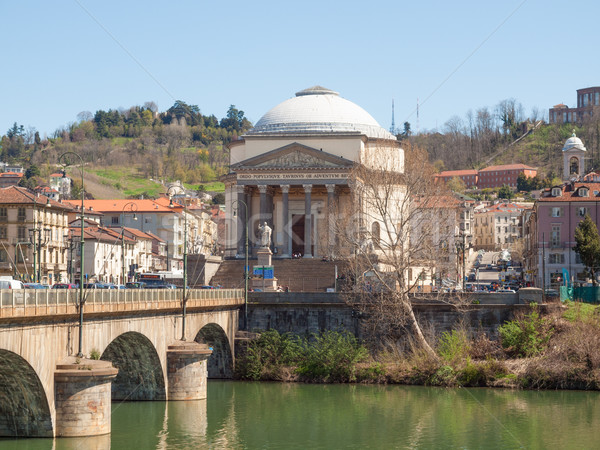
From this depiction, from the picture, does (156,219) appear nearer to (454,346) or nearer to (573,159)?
(573,159)

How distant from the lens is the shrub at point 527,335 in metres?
56.0

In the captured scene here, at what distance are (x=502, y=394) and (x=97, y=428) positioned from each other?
23.9 m

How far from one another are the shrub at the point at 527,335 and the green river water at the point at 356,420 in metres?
4.30

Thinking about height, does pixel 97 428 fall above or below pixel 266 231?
below

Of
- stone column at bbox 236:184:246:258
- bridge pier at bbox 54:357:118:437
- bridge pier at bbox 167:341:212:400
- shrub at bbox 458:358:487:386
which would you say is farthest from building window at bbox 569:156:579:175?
bridge pier at bbox 54:357:118:437

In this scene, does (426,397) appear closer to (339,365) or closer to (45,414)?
(339,365)

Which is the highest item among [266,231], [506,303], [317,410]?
[266,231]

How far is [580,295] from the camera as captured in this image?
213ft

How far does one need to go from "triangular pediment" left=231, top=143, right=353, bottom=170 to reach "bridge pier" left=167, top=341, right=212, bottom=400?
4063 centimetres

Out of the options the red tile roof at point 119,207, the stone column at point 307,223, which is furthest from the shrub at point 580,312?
the red tile roof at point 119,207

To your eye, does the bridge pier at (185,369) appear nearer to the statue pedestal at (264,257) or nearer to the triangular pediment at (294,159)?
the statue pedestal at (264,257)

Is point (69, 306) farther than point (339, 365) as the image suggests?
No

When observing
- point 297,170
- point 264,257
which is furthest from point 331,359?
point 297,170

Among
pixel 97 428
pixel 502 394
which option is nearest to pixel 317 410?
pixel 502 394
